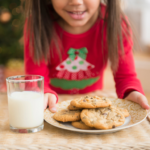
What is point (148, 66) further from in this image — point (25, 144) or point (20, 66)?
point (25, 144)

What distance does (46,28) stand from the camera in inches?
46.4

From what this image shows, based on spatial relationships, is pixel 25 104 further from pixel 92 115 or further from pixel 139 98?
pixel 139 98

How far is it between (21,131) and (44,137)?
8 cm

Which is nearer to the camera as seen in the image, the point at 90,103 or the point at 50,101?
the point at 90,103

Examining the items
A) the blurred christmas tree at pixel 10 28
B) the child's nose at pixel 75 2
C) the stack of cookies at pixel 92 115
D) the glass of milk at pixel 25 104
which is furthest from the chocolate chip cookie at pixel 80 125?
the blurred christmas tree at pixel 10 28

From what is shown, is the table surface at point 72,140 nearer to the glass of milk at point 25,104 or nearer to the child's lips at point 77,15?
the glass of milk at point 25,104

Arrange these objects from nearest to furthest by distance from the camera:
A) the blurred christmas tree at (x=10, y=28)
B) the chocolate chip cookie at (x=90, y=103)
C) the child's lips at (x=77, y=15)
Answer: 1. the chocolate chip cookie at (x=90, y=103)
2. the child's lips at (x=77, y=15)
3. the blurred christmas tree at (x=10, y=28)

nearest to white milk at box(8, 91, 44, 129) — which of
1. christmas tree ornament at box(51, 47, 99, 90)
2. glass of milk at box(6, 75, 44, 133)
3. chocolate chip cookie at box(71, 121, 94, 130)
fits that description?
glass of milk at box(6, 75, 44, 133)

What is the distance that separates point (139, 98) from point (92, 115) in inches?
9.9

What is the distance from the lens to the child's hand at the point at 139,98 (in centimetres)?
73

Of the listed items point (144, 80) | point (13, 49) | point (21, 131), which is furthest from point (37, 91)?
point (144, 80)

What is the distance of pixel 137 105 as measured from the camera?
2.54 feet

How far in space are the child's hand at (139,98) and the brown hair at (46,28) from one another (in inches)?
12.3

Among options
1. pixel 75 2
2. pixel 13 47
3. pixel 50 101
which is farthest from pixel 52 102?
pixel 13 47
